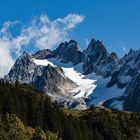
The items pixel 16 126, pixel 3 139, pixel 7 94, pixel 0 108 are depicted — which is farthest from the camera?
pixel 7 94

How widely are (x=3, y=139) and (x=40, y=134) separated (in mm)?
16431

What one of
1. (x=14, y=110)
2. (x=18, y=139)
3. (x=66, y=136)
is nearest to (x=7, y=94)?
(x=14, y=110)

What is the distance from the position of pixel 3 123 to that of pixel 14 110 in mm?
60615

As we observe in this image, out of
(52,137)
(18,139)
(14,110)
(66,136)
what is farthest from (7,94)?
(18,139)

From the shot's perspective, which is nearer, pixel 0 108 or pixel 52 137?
pixel 52 137

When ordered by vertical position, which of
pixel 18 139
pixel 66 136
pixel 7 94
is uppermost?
pixel 7 94

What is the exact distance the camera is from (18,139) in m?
119

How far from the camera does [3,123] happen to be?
421ft

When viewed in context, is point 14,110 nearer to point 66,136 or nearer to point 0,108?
point 0,108

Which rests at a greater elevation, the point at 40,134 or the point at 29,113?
the point at 29,113

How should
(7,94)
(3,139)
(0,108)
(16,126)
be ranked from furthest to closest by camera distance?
(7,94)
(0,108)
(16,126)
(3,139)

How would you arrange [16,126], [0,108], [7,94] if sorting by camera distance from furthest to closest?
[7,94]
[0,108]
[16,126]

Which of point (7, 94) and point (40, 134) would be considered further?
point (7, 94)

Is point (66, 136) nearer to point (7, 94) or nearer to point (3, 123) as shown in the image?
point (7, 94)
